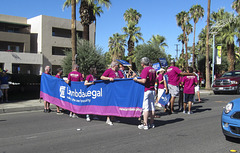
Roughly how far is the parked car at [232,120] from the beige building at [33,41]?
1159 inches

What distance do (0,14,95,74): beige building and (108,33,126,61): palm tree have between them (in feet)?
76.0

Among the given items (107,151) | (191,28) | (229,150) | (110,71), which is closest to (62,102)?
(110,71)

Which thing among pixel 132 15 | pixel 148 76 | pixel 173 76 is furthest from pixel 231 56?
pixel 148 76

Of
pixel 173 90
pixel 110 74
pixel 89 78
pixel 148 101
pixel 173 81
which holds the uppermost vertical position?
pixel 110 74

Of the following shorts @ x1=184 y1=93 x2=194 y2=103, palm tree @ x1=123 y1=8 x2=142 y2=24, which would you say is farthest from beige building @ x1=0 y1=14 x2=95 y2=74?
shorts @ x1=184 y1=93 x2=194 y2=103

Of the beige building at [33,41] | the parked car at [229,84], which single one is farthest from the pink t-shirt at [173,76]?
the beige building at [33,41]

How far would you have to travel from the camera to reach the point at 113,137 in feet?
19.6

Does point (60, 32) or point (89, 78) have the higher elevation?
point (60, 32)

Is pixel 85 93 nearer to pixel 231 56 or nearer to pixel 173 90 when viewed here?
pixel 173 90

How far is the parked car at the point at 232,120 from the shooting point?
16.2 ft

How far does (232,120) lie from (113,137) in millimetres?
2724

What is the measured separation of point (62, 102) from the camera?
9.41m

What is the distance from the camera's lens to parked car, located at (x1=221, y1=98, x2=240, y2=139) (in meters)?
4.94

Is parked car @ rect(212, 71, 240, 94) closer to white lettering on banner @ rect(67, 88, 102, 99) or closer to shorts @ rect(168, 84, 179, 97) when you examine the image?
shorts @ rect(168, 84, 179, 97)
